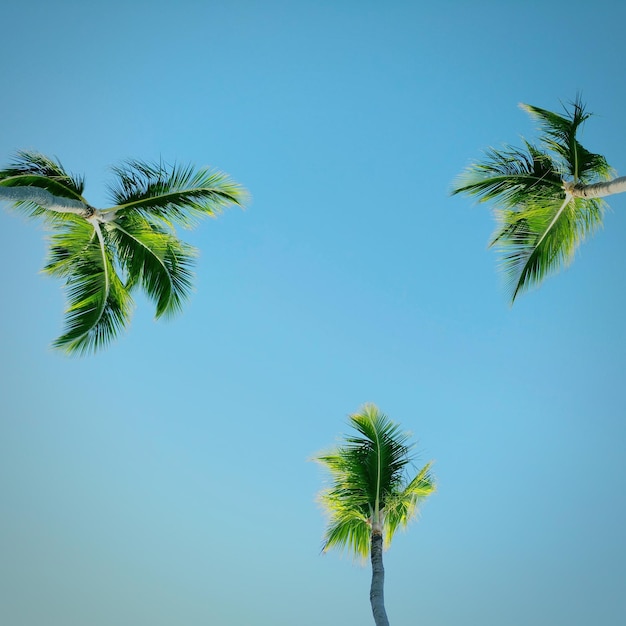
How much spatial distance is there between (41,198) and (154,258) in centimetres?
303

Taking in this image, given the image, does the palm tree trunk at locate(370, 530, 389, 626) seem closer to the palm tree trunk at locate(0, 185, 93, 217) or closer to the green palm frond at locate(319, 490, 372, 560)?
the green palm frond at locate(319, 490, 372, 560)

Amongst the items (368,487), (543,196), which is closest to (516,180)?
(543,196)

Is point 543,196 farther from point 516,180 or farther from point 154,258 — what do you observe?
point 154,258

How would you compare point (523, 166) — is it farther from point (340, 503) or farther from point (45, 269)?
point (45, 269)

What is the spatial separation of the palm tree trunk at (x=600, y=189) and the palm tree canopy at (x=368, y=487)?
6515 mm

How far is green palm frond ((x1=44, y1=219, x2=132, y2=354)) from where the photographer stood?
15031mm

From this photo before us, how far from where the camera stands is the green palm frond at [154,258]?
583 inches

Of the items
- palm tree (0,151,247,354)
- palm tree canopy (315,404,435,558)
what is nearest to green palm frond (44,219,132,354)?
palm tree (0,151,247,354)

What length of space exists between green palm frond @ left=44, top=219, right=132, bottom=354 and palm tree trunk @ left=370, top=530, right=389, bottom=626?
8113 mm

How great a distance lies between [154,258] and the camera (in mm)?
15141

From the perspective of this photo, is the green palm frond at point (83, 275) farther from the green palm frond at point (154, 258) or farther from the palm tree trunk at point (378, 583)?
the palm tree trunk at point (378, 583)

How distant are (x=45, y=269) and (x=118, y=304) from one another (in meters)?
1.90

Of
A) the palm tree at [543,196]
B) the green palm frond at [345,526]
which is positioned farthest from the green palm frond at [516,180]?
the green palm frond at [345,526]

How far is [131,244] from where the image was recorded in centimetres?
1491
